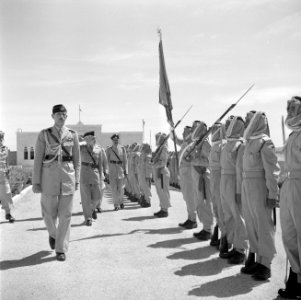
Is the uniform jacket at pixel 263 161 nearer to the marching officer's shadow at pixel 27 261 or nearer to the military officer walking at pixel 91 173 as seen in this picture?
the marching officer's shadow at pixel 27 261

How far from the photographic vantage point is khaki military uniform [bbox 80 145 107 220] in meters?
10.7

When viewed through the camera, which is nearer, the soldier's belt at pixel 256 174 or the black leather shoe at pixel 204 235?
the soldier's belt at pixel 256 174

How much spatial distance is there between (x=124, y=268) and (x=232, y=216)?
5.98 feet

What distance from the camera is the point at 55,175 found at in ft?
22.8

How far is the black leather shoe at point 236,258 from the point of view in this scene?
20.5 ft

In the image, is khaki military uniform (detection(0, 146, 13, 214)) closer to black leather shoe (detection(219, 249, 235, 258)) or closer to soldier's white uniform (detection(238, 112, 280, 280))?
black leather shoe (detection(219, 249, 235, 258))

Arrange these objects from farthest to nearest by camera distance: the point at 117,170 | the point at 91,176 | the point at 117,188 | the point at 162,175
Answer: the point at 117,170 < the point at 117,188 < the point at 162,175 < the point at 91,176

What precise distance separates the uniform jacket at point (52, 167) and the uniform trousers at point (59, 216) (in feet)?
0.40

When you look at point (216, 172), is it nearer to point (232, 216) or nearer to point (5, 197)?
point (232, 216)

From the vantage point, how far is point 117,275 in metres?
5.72

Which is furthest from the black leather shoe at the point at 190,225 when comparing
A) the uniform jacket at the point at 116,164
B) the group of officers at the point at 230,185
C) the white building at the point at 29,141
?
the white building at the point at 29,141

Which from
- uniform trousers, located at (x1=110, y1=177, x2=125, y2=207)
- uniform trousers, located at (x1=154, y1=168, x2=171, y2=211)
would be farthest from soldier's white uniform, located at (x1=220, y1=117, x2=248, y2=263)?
uniform trousers, located at (x1=110, y1=177, x2=125, y2=207)

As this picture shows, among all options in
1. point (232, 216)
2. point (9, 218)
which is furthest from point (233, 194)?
point (9, 218)

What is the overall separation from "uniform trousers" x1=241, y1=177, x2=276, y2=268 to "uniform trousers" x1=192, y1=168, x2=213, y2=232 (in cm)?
241
